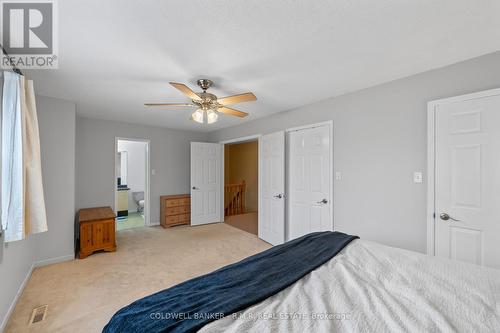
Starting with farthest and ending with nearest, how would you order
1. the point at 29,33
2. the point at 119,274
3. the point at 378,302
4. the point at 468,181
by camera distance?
the point at 119,274 → the point at 468,181 → the point at 29,33 → the point at 378,302

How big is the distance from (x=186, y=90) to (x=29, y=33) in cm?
115

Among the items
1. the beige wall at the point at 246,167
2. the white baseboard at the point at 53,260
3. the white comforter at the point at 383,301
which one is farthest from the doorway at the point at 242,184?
the white comforter at the point at 383,301

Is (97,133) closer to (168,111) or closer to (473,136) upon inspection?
(168,111)

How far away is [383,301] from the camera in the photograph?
3.45 feet

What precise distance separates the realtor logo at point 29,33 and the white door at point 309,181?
9.72 feet

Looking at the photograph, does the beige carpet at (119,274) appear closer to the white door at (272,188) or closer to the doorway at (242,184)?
the white door at (272,188)

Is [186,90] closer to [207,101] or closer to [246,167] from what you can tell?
[207,101]

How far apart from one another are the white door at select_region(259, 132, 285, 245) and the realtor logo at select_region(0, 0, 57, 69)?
2934mm

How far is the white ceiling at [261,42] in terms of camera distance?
1.33 metres

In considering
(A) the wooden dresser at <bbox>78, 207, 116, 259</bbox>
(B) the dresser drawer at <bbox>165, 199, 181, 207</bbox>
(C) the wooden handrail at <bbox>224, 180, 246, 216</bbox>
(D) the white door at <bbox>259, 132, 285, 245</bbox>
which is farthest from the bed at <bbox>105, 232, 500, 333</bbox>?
(C) the wooden handrail at <bbox>224, 180, 246, 216</bbox>

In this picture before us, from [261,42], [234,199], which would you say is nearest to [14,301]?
[261,42]

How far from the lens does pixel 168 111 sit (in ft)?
12.1

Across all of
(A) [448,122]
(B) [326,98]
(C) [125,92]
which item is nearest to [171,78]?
(C) [125,92]

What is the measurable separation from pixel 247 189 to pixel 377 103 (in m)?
5.13
